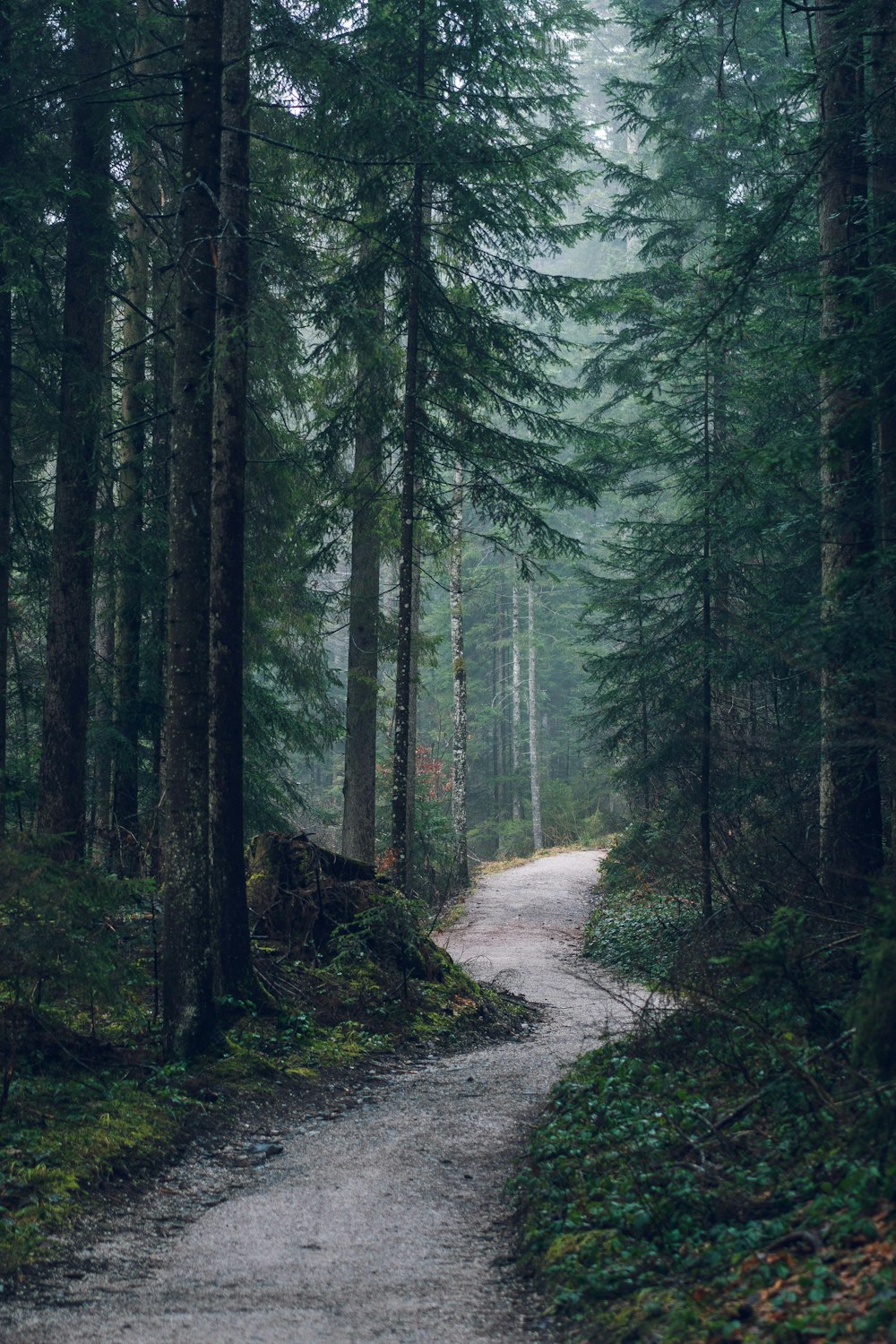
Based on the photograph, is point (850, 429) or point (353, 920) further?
point (353, 920)

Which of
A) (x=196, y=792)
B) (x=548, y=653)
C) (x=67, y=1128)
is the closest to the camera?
(x=67, y=1128)

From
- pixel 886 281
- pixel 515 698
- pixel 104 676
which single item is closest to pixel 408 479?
pixel 104 676

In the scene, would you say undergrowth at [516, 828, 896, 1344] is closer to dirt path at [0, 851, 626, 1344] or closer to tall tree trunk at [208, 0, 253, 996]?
dirt path at [0, 851, 626, 1344]

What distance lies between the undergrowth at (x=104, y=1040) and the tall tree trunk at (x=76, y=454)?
6.67 ft

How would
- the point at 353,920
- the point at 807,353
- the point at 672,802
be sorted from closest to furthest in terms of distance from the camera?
1. the point at 807,353
2. the point at 353,920
3. the point at 672,802

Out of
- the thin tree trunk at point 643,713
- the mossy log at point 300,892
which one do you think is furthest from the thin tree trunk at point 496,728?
the mossy log at point 300,892

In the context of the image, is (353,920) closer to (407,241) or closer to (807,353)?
(807,353)

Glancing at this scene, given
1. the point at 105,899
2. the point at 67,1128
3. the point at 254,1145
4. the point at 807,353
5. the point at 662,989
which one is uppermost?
the point at 807,353

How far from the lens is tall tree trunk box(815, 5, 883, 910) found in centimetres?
705

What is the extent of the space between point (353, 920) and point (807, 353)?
7689mm

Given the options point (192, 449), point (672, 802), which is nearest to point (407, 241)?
point (192, 449)

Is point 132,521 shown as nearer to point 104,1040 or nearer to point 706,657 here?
point 104,1040

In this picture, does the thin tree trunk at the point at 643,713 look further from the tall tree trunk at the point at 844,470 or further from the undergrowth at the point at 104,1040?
the undergrowth at the point at 104,1040

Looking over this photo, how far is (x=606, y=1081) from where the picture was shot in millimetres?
6742
